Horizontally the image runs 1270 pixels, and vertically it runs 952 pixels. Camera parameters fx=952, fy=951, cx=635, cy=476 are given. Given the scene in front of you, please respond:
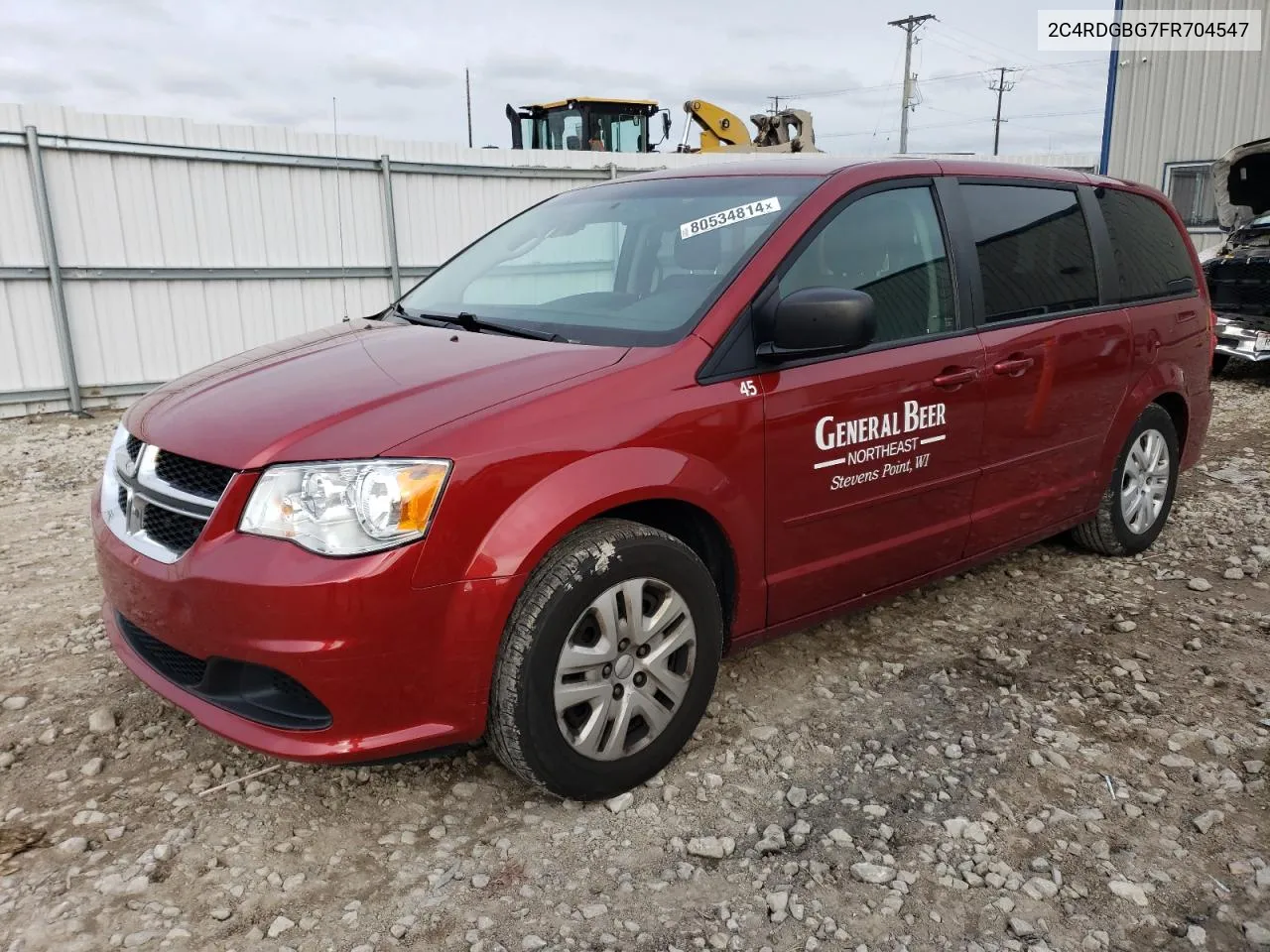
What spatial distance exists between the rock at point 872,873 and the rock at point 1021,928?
278 millimetres

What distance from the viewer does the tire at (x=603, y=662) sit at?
230cm

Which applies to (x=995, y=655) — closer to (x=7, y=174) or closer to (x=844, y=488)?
(x=844, y=488)

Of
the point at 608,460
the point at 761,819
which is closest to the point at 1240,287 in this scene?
the point at 761,819

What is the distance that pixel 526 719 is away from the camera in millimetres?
2320

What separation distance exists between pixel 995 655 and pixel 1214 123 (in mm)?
13981

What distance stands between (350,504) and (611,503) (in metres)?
0.64

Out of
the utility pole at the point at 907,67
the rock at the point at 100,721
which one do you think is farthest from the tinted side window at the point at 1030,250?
the utility pole at the point at 907,67

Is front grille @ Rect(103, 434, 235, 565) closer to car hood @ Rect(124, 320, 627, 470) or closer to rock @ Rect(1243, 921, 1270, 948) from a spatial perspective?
car hood @ Rect(124, 320, 627, 470)

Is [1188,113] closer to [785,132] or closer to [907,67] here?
[785,132]

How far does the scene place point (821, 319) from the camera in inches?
102

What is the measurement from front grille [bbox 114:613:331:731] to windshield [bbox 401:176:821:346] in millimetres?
1216

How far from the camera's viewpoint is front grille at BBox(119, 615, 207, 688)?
239cm

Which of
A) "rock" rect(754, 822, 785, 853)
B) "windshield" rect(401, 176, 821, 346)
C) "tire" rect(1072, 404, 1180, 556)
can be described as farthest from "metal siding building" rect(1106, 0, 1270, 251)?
"rock" rect(754, 822, 785, 853)

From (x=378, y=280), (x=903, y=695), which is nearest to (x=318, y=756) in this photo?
(x=903, y=695)
